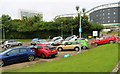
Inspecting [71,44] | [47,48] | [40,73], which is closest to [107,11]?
[71,44]

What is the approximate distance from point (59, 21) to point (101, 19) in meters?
53.7

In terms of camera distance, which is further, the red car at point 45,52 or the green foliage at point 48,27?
the green foliage at point 48,27

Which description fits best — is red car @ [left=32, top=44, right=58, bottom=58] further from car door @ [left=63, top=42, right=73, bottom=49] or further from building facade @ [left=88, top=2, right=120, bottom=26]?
building facade @ [left=88, top=2, right=120, bottom=26]

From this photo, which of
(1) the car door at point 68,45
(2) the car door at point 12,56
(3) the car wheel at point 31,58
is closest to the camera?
(2) the car door at point 12,56

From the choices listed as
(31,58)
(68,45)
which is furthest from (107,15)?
(31,58)

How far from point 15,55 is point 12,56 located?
301 mm

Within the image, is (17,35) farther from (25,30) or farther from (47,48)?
(47,48)

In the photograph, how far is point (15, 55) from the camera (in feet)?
67.1

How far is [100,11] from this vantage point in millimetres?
121312

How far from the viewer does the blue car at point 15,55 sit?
1983cm

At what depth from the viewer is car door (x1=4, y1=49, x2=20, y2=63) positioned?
65.5 feet

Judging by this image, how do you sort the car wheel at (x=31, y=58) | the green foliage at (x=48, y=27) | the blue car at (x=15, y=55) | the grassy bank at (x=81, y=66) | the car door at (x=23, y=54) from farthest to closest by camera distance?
the green foliage at (x=48, y=27), the car wheel at (x=31, y=58), the car door at (x=23, y=54), the blue car at (x=15, y=55), the grassy bank at (x=81, y=66)

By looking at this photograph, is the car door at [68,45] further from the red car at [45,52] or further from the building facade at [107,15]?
the building facade at [107,15]

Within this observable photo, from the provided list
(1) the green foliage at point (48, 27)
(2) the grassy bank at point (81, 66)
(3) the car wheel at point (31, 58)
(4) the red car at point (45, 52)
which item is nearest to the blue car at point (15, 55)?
(3) the car wheel at point (31, 58)
